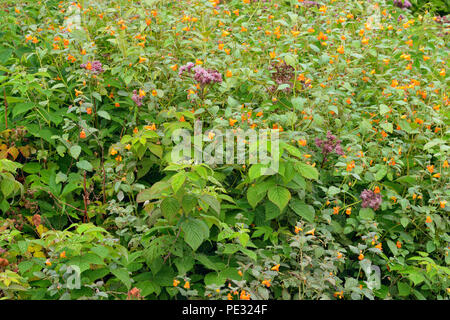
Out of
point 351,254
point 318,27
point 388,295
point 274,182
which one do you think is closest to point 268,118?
point 274,182

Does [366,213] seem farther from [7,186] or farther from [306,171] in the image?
[7,186]

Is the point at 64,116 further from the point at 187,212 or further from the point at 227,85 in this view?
the point at 187,212

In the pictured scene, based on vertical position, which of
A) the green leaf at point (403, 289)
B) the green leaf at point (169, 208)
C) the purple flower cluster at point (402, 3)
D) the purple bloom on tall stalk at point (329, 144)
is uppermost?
the purple flower cluster at point (402, 3)

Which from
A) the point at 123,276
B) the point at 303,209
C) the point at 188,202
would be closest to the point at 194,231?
the point at 188,202

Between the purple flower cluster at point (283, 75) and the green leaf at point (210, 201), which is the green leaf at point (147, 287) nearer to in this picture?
the green leaf at point (210, 201)

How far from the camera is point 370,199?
311 cm

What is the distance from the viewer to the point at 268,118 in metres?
3.40

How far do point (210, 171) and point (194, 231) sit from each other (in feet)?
1.16

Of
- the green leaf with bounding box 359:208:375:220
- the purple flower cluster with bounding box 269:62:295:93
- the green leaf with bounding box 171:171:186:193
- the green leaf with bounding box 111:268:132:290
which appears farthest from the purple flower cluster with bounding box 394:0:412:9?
the green leaf with bounding box 111:268:132:290

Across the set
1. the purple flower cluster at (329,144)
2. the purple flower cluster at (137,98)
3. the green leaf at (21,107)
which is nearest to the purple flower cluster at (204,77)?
the purple flower cluster at (137,98)

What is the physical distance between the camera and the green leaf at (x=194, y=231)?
2.49 metres

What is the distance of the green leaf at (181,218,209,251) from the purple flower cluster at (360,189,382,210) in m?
1.09

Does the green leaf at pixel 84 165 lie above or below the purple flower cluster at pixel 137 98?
below

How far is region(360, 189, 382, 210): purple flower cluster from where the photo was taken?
307 centimetres
